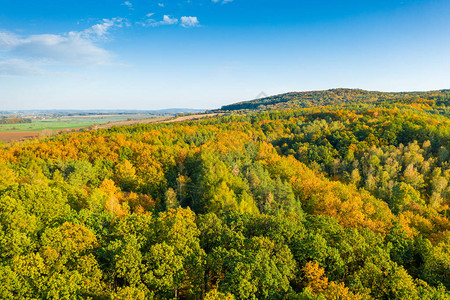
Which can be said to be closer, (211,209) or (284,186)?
(211,209)

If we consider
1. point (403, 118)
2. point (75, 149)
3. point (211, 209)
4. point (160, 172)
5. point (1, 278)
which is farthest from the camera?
point (403, 118)

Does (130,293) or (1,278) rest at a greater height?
(1,278)

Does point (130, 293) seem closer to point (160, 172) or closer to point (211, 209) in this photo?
point (211, 209)

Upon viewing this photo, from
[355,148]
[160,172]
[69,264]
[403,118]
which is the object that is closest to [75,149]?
[160,172]

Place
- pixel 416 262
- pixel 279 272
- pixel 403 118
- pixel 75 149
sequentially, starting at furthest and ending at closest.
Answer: pixel 403 118 → pixel 75 149 → pixel 416 262 → pixel 279 272

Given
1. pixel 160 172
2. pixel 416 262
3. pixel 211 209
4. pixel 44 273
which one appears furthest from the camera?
pixel 160 172

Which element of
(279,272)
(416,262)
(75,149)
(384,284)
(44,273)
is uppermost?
(75,149)

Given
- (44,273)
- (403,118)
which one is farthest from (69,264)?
(403,118)

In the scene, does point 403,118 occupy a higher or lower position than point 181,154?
higher

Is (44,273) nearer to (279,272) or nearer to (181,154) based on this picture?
(279,272)
